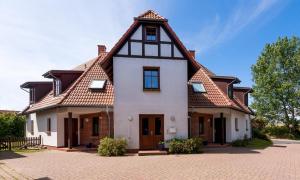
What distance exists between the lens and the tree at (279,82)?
46406 millimetres

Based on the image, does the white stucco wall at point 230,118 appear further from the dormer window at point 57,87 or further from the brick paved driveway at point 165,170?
the dormer window at point 57,87

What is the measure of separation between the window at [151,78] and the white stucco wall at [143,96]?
0.89 feet

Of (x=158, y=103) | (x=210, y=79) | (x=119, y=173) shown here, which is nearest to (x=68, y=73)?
(x=158, y=103)

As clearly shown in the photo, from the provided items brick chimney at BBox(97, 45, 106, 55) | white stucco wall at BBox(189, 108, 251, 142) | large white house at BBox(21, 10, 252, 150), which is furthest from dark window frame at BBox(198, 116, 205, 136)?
brick chimney at BBox(97, 45, 106, 55)

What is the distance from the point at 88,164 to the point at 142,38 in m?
9.50

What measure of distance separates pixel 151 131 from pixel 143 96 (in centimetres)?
236

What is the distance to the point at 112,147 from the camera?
20516mm

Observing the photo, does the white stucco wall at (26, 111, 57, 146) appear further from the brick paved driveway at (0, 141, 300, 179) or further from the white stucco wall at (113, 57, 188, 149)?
the brick paved driveway at (0, 141, 300, 179)

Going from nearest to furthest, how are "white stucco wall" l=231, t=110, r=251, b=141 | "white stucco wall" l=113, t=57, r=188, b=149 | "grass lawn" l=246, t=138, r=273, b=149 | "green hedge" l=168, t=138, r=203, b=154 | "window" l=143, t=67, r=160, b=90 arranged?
"green hedge" l=168, t=138, r=203, b=154
"white stucco wall" l=113, t=57, r=188, b=149
"window" l=143, t=67, r=160, b=90
"grass lawn" l=246, t=138, r=273, b=149
"white stucco wall" l=231, t=110, r=251, b=141

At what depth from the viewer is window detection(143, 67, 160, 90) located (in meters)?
22.8

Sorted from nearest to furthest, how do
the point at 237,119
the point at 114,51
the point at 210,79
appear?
the point at 114,51, the point at 210,79, the point at 237,119

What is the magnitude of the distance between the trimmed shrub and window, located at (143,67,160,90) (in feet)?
13.6

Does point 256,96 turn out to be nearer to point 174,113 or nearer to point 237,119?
point 237,119

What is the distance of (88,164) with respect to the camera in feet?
53.0
